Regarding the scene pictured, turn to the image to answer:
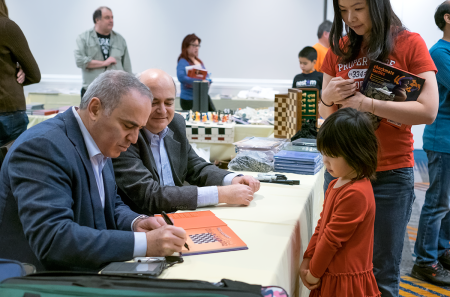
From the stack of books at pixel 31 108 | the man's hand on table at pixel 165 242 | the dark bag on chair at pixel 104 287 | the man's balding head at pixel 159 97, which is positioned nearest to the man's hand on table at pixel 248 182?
the man's balding head at pixel 159 97

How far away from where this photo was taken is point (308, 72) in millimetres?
5180

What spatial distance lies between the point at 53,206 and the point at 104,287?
1.38 feet

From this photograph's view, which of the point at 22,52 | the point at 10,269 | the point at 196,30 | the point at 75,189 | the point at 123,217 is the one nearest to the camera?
the point at 10,269

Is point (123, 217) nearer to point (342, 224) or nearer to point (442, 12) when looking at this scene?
point (342, 224)

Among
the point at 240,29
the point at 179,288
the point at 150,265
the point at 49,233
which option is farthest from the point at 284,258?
the point at 240,29

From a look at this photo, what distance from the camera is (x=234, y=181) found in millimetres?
1874

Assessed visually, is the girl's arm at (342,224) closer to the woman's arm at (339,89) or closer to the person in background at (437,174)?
the woman's arm at (339,89)

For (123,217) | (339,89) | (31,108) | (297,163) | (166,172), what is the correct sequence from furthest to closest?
(31,108) < (297,163) < (166,172) < (339,89) < (123,217)

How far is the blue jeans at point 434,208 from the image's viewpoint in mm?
2561

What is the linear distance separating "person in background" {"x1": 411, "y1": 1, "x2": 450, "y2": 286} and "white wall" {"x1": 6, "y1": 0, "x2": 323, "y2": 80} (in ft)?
15.2

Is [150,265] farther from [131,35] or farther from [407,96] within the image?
[131,35]

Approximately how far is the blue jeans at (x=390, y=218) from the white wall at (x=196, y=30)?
578cm

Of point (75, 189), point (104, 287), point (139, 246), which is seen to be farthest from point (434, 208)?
point (104, 287)

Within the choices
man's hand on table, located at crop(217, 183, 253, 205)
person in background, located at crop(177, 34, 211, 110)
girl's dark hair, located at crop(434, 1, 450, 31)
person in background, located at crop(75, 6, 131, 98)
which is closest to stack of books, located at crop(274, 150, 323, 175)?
man's hand on table, located at crop(217, 183, 253, 205)
